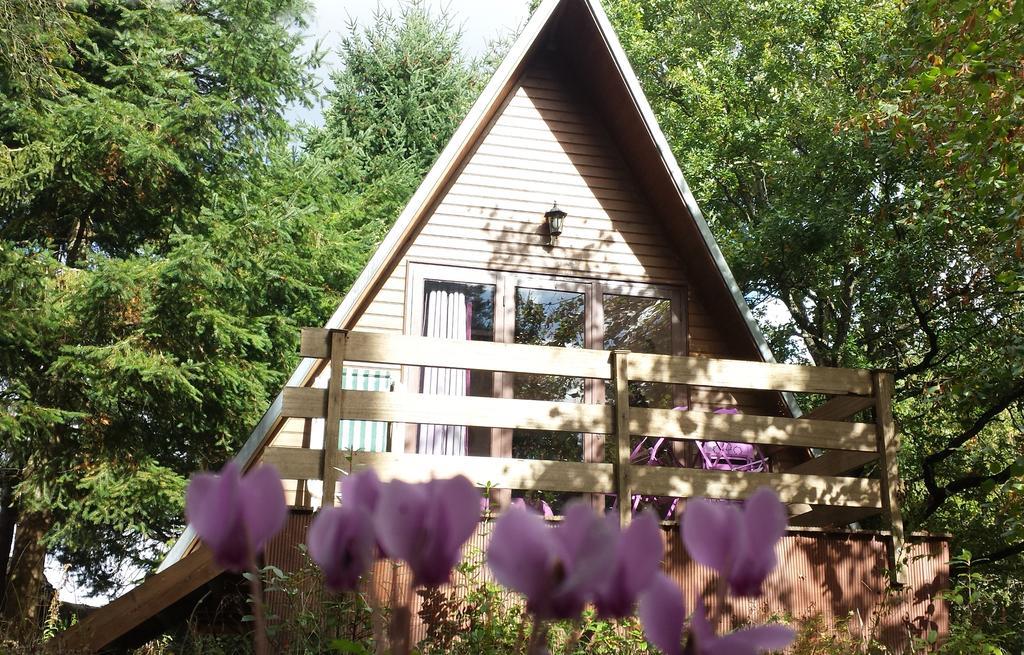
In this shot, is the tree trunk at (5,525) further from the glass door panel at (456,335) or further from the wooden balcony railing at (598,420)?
the wooden balcony railing at (598,420)

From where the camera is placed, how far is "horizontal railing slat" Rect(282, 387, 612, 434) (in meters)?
5.81

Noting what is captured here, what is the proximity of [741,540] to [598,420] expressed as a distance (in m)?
5.68

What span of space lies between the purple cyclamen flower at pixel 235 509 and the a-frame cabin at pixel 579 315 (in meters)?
5.55

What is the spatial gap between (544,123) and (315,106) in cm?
607

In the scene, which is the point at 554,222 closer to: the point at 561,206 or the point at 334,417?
the point at 561,206

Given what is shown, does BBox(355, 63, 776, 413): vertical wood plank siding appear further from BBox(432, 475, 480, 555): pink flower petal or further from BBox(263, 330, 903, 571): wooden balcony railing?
BBox(432, 475, 480, 555): pink flower petal

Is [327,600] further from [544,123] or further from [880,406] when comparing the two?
[544,123]

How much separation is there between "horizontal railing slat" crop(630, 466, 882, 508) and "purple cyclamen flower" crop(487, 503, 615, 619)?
5645 millimetres

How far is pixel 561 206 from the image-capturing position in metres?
8.89

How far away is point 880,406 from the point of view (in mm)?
6492

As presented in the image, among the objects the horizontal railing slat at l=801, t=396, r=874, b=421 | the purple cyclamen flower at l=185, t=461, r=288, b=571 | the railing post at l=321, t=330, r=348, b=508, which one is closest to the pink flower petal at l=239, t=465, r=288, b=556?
the purple cyclamen flower at l=185, t=461, r=288, b=571

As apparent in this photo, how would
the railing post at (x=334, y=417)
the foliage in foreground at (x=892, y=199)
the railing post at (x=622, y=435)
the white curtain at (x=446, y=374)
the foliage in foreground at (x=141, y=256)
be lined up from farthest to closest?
the foliage in foreground at (x=141, y=256)
the white curtain at (x=446, y=374)
the foliage in foreground at (x=892, y=199)
the railing post at (x=622, y=435)
the railing post at (x=334, y=417)

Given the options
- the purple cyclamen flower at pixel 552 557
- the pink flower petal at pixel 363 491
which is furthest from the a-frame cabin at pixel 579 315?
the purple cyclamen flower at pixel 552 557

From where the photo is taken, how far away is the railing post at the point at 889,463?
605cm
